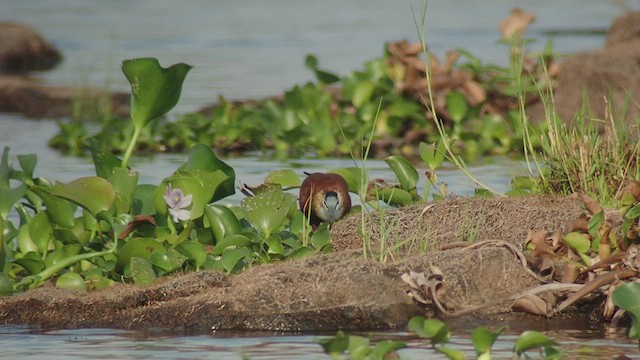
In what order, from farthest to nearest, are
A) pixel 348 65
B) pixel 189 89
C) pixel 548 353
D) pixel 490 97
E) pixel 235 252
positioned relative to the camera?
pixel 348 65, pixel 189 89, pixel 490 97, pixel 235 252, pixel 548 353

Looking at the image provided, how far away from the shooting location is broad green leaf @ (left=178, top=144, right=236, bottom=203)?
6895 millimetres

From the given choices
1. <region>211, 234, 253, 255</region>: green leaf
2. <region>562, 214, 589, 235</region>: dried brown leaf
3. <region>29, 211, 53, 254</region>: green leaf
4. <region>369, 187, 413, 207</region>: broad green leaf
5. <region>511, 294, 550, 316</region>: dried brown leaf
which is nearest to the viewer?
<region>511, 294, 550, 316</region>: dried brown leaf

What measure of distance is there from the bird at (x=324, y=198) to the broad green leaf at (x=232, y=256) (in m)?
0.58

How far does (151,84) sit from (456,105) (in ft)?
17.2

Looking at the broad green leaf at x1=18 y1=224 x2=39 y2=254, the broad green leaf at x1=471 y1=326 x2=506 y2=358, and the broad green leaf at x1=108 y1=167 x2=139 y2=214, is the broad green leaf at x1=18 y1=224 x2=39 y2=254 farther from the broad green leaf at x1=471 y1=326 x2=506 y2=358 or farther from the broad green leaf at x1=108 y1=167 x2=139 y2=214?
the broad green leaf at x1=471 y1=326 x2=506 y2=358

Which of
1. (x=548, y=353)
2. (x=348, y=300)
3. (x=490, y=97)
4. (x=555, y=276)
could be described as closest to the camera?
(x=548, y=353)

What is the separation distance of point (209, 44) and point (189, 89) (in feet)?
20.5

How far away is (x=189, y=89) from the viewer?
16.9m

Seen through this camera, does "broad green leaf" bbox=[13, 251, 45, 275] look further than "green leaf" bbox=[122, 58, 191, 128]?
No

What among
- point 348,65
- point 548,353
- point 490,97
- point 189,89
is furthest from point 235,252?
point 348,65

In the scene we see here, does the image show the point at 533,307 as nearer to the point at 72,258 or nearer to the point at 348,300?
the point at 348,300

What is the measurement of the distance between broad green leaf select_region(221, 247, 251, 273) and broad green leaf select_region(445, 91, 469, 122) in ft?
18.6

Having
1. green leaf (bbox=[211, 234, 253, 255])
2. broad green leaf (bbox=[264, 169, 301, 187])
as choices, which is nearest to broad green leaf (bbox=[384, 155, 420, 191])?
broad green leaf (bbox=[264, 169, 301, 187])

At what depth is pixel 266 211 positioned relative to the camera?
6715 mm
